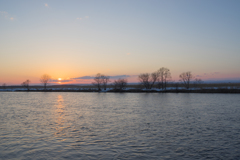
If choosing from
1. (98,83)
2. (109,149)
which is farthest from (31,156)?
(98,83)

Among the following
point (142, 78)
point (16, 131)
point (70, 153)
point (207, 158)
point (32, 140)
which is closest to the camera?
point (207, 158)

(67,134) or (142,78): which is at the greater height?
(142,78)

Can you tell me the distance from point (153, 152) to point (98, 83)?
4937 inches

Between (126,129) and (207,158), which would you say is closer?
(207,158)

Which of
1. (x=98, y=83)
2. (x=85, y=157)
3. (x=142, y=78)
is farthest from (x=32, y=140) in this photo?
(x=98, y=83)

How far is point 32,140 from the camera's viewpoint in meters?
13.7

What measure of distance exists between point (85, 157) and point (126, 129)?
696cm

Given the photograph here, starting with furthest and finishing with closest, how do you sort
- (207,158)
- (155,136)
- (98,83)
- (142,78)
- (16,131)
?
(98,83) < (142,78) < (16,131) < (155,136) < (207,158)

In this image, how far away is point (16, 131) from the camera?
53.3 feet

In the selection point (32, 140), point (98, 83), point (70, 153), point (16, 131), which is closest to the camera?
point (70, 153)

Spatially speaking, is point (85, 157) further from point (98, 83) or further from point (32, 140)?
point (98, 83)

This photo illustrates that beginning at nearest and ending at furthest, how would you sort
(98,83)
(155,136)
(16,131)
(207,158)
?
(207,158)
(155,136)
(16,131)
(98,83)

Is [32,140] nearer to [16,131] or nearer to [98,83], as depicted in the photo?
[16,131]

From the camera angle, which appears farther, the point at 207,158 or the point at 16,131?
the point at 16,131
